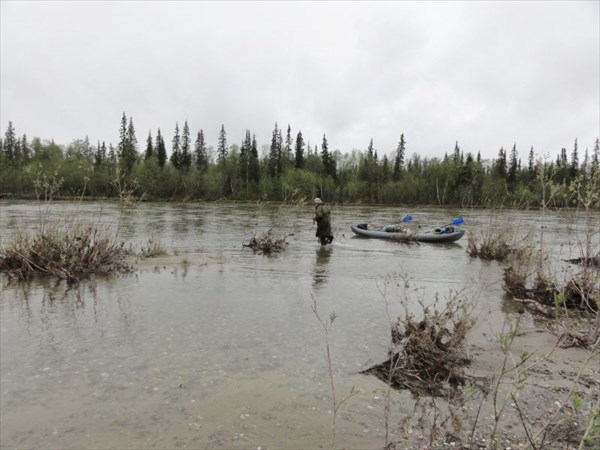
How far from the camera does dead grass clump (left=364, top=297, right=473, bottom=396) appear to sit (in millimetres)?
5430

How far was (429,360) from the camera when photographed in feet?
19.0

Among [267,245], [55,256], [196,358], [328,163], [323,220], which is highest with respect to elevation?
[328,163]

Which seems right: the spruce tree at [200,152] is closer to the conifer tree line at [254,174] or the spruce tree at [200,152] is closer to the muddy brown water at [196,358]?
the conifer tree line at [254,174]

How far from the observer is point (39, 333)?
6.95 m

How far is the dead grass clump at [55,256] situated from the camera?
1102 cm

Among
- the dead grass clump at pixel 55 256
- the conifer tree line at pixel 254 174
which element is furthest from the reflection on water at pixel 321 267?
the conifer tree line at pixel 254 174

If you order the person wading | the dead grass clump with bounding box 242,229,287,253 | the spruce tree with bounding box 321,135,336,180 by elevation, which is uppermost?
the spruce tree with bounding box 321,135,336,180

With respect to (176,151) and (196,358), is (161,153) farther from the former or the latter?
(196,358)

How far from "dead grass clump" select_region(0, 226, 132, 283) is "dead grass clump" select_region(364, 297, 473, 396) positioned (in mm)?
8637

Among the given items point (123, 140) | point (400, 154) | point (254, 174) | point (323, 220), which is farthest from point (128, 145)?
point (323, 220)

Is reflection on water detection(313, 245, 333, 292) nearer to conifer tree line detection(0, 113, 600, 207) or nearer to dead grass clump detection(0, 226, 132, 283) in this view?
dead grass clump detection(0, 226, 132, 283)

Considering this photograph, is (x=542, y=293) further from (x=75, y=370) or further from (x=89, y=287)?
(x=89, y=287)

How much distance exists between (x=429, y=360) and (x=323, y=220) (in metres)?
13.5

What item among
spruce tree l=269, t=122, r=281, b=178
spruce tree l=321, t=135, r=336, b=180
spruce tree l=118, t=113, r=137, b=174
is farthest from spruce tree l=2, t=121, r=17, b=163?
spruce tree l=321, t=135, r=336, b=180
